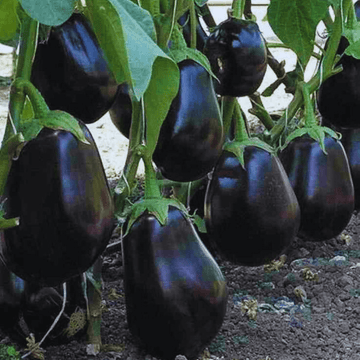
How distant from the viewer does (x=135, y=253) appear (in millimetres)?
1198

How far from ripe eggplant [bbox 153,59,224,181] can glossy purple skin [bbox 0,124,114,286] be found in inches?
7.2

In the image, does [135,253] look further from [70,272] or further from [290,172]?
[290,172]

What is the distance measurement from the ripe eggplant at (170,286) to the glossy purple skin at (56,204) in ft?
0.69

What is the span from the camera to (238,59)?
139cm

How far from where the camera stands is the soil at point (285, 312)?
55.1 inches

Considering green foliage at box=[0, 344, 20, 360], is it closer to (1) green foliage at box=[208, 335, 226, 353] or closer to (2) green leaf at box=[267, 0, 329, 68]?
(1) green foliage at box=[208, 335, 226, 353]

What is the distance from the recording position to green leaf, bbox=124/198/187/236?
3.87 ft

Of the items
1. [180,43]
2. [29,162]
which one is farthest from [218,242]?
[29,162]

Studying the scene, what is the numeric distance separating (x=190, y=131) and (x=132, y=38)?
0.50 meters

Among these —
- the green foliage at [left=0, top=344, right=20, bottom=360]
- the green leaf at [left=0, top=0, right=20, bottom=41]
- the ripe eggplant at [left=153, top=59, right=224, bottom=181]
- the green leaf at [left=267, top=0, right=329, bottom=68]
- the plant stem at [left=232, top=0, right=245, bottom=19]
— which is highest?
the green leaf at [left=0, top=0, right=20, bottom=41]

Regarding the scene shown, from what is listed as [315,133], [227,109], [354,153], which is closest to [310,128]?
[315,133]

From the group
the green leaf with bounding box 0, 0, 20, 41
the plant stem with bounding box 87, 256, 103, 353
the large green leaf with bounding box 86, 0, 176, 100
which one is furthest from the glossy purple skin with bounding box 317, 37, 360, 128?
the large green leaf with bounding box 86, 0, 176, 100

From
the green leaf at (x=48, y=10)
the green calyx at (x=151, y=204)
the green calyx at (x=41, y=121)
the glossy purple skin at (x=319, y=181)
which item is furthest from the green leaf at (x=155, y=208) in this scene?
the green leaf at (x=48, y=10)

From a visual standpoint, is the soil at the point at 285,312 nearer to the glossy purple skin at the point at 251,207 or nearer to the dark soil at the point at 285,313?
the dark soil at the point at 285,313
